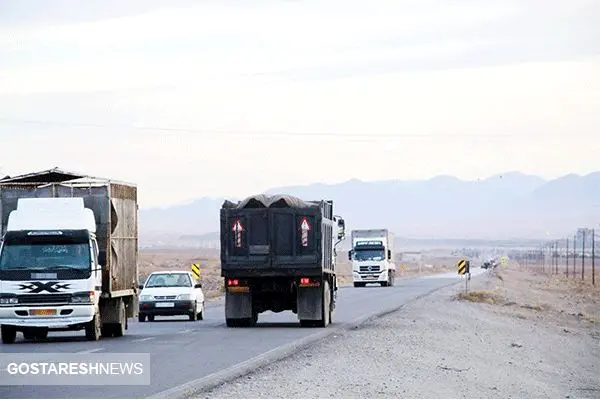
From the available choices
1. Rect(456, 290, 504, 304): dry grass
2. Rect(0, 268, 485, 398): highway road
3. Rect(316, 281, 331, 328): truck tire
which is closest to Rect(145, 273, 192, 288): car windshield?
Rect(0, 268, 485, 398): highway road

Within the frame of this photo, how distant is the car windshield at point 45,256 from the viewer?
28.8m

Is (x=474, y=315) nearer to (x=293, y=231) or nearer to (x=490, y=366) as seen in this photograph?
(x=293, y=231)

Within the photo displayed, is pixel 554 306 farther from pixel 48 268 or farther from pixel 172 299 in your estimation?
pixel 48 268

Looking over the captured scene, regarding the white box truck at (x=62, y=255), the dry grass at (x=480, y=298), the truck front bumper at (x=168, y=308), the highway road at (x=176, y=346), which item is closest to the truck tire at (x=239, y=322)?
the highway road at (x=176, y=346)

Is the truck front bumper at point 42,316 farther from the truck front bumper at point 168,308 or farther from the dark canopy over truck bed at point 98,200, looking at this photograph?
the truck front bumper at point 168,308

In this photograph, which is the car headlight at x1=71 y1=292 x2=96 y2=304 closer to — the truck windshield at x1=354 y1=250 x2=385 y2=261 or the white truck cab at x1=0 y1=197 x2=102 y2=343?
the white truck cab at x1=0 y1=197 x2=102 y2=343

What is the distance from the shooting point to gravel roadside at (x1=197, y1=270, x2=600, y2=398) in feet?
65.6

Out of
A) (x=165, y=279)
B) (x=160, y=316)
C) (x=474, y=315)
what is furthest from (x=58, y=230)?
(x=474, y=315)

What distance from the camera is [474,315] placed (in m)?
48.4

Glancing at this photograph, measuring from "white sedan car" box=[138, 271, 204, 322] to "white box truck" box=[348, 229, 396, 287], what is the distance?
1752 inches

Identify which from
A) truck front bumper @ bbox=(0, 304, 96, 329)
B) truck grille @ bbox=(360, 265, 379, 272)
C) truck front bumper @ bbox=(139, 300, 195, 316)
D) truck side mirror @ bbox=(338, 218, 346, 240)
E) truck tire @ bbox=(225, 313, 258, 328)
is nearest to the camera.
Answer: truck front bumper @ bbox=(0, 304, 96, 329)

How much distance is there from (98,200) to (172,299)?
10.5 metres

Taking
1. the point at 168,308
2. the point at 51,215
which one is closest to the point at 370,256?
the point at 168,308

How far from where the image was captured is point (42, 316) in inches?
1121
